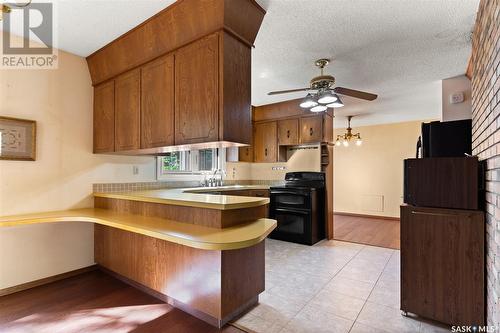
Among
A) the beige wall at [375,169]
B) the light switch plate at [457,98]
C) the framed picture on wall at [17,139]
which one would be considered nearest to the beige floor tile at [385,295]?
the light switch plate at [457,98]

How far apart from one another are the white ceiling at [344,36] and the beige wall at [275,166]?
1.55 metres

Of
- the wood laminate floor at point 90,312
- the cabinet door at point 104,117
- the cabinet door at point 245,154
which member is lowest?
the wood laminate floor at point 90,312

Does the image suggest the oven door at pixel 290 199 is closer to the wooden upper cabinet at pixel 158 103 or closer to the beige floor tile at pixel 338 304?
the beige floor tile at pixel 338 304

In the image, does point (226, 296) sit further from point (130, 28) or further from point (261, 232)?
point (130, 28)

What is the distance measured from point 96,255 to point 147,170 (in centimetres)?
126

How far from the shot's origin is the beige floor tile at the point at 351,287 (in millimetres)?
2555

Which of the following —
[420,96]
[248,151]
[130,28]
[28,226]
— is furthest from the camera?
[248,151]

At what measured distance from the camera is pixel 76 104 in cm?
312

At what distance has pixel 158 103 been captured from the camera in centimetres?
254

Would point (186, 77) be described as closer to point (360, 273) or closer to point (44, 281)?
point (44, 281)

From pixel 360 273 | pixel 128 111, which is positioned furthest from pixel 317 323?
pixel 128 111

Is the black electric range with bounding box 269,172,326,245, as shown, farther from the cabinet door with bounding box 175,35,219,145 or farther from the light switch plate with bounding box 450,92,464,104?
the cabinet door with bounding box 175,35,219,145

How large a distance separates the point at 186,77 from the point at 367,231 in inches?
189

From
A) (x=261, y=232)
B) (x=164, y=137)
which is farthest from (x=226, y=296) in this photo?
(x=164, y=137)
